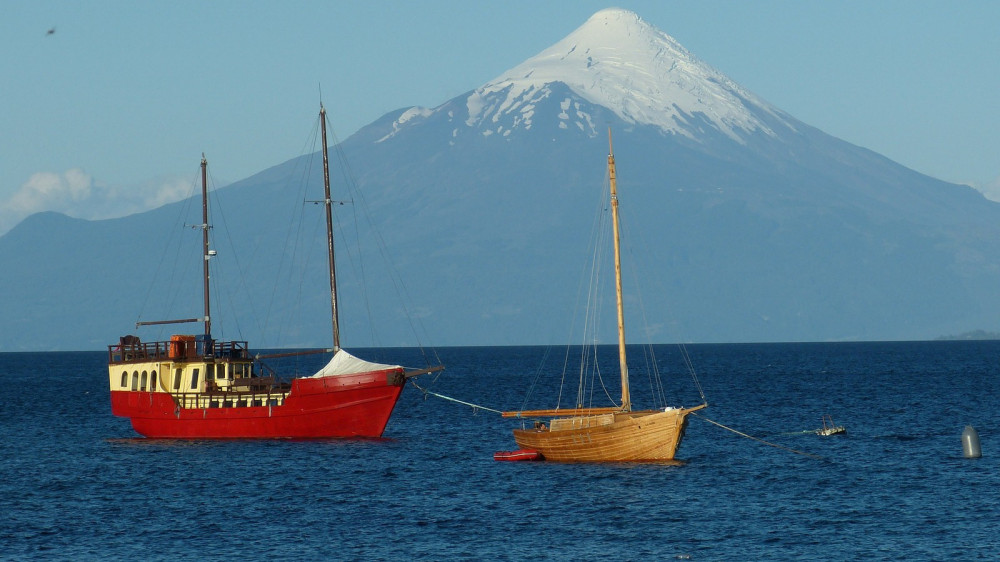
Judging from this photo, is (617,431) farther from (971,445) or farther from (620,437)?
→ (971,445)

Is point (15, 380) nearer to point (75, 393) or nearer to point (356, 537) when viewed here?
point (75, 393)

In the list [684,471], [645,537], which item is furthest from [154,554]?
[684,471]

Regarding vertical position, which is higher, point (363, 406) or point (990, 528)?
point (363, 406)

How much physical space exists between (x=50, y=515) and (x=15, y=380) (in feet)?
484

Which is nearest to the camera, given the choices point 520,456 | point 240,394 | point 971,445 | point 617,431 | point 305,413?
point 617,431

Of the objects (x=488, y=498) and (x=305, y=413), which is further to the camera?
(x=305, y=413)

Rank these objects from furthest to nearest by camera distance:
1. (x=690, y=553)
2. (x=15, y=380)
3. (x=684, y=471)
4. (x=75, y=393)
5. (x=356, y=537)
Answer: (x=15, y=380)
(x=75, y=393)
(x=684, y=471)
(x=356, y=537)
(x=690, y=553)

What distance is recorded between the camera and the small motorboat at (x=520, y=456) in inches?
2692

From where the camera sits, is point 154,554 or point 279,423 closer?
point 154,554

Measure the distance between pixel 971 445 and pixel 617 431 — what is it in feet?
62.7

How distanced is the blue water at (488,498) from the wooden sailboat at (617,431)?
819 millimetres

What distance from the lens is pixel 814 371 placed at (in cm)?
19512

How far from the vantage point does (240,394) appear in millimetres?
76625

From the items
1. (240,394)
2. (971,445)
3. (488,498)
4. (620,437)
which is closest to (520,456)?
(620,437)
